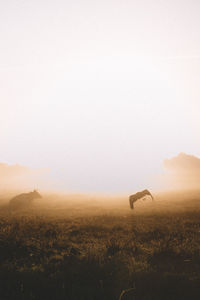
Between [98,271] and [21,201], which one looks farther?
[21,201]

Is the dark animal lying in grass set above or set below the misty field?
above

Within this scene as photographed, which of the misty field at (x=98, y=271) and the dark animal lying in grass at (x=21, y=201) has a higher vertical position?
the dark animal lying in grass at (x=21, y=201)

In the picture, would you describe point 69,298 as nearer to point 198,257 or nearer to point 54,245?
point 54,245

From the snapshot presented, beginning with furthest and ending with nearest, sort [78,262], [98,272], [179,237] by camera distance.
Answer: [179,237]
[78,262]
[98,272]

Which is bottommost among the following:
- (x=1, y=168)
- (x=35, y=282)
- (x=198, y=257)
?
(x=198, y=257)

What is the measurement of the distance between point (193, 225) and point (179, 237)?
361 cm

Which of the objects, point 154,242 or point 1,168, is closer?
point 154,242

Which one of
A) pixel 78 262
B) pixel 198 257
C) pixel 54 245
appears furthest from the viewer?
pixel 54 245

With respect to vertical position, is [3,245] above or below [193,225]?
above

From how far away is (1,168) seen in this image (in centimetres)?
12062

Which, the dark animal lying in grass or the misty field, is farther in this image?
the dark animal lying in grass

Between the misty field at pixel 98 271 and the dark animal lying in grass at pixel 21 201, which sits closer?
the misty field at pixel 98 271

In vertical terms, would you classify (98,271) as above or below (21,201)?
below

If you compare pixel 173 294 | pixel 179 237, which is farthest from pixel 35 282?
pixel 179 237
